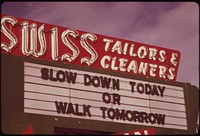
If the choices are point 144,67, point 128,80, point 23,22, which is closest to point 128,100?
point 128,80

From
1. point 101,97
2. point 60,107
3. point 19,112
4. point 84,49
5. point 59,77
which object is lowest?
point 19,112

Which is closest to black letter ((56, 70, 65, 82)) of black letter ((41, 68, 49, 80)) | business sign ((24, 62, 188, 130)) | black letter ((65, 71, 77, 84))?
business sign ((24, 62, 188, 130))

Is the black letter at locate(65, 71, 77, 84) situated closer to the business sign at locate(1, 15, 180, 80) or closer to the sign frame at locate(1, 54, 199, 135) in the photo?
the sign frame at locate(1, 54, 199, 135)

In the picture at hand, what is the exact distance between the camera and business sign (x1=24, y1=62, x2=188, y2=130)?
14711 millimetres

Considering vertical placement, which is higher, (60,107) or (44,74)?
(44,74)

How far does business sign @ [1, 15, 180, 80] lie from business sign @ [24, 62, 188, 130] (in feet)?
2.84

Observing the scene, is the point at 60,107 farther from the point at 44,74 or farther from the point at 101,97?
the point at 101,97

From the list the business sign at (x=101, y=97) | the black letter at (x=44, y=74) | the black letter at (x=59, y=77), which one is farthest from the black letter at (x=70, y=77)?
the black letter at (x=44, y=74)

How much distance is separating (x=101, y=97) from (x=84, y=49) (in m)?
1.91

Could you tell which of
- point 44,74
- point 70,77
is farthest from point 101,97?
point 44,74

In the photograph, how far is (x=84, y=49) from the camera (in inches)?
661

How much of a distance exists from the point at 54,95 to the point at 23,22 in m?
2.67

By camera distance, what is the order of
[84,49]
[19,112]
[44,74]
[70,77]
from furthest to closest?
1. [84,49]
2. [70,77]
3. [44,74]
4. [19,112]

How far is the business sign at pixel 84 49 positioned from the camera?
51.2 feet
